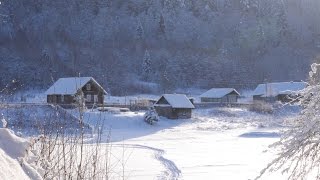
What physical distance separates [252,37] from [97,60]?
149ft

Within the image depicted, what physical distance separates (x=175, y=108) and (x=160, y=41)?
80.5 meters

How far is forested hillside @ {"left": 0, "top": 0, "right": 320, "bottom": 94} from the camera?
372ft

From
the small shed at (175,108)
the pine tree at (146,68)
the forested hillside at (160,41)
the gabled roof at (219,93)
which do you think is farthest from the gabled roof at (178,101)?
the pine tree at (146,68)

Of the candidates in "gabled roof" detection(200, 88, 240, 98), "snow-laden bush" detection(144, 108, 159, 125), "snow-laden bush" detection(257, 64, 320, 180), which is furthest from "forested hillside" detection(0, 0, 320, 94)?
"snow-laden bush" detection(257, 64, 320, 180)

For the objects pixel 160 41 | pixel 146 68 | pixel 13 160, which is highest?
pixel 160 41

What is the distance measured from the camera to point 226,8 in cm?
14525

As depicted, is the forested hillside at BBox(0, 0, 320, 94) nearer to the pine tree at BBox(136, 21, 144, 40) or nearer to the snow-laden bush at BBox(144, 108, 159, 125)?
the pine tree at BBox(136, 21, 144, 40)

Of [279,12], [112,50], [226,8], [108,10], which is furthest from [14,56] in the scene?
[279,12]

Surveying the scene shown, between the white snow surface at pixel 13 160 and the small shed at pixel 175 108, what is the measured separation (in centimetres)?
4823

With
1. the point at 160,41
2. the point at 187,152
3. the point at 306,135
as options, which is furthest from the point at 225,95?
the point at 306,135

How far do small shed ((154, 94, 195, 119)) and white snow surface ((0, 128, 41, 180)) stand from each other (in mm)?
48226

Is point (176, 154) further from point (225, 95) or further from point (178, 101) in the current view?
point (225, 95)

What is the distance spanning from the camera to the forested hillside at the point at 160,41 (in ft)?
372

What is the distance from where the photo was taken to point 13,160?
405cm
